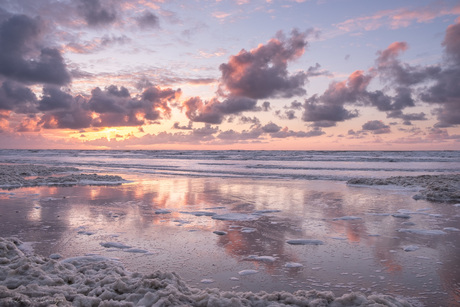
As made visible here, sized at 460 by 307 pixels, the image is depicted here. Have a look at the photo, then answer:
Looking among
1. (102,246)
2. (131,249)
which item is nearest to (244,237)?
(131,249)

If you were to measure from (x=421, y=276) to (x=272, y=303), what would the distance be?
245 centimetres

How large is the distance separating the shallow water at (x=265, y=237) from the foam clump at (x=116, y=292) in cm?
51

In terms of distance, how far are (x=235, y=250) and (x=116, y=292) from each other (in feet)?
8.07

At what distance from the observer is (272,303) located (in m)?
3.72

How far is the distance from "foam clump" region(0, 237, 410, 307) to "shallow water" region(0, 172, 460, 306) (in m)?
0.51

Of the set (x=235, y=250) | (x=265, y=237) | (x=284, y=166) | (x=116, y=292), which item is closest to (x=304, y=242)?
(x=265, y=237)

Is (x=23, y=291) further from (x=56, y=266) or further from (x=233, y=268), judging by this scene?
(x=233, y=268)

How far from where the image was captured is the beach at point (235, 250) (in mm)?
3963

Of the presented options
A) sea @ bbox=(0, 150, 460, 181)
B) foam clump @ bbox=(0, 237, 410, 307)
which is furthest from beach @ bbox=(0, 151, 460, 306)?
sea @ bbox=(0, 150, 460, 181)

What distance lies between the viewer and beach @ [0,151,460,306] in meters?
3.96

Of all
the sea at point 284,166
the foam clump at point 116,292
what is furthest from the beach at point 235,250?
the sea at point 284,166

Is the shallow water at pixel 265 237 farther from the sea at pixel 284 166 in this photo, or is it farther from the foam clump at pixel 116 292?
the sea at pixel 284 166

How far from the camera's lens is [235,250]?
5.99 m

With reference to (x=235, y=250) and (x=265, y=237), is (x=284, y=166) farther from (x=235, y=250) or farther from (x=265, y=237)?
(x=235, y=250)
